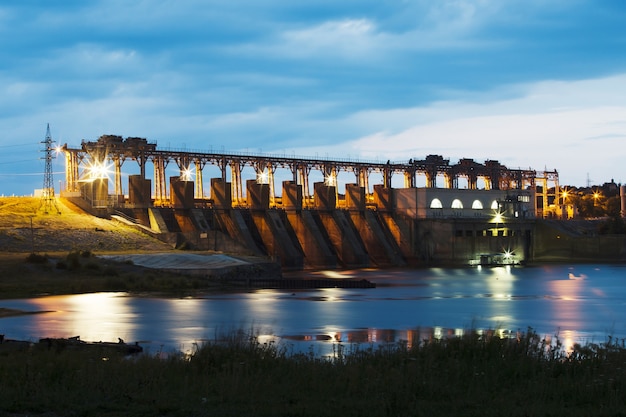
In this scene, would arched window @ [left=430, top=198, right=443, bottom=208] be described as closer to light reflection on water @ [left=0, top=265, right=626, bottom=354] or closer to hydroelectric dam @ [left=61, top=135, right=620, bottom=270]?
hydroelectric dam @ [left=61, top=135, right=620, bottom=270]

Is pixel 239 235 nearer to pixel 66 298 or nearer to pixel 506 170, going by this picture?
pixel 66 298

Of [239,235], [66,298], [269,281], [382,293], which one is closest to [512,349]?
[66,298]

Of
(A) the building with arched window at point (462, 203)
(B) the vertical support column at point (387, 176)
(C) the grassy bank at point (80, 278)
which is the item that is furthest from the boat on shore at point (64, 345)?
(B) the vertical support column at point (387, 176)

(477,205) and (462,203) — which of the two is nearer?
(462,203)

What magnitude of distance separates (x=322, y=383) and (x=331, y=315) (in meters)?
20.8

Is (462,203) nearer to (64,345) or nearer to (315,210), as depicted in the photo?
(315,210)

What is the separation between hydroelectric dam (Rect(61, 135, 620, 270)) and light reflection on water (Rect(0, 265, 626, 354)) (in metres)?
24.1

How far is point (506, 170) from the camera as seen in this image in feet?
391

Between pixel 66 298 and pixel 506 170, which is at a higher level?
pixel 506 170

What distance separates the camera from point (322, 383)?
13570mm

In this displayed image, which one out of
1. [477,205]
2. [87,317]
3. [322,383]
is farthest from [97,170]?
[322,383]

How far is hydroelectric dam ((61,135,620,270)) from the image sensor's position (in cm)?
7644

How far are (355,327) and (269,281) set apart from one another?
22460mm

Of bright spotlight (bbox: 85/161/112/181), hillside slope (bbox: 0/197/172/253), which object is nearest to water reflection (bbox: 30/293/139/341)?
hillside slope (bbox: 0/197/172/253)
